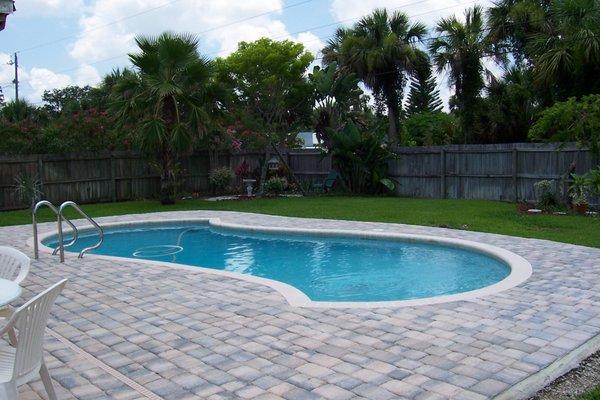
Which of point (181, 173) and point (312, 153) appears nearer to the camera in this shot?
point (181, 173)

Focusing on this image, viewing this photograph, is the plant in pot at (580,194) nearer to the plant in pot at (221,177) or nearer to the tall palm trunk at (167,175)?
the tall palm trunk at (167,175)

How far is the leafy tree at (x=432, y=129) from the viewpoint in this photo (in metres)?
25.3

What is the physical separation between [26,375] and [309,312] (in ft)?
10.1

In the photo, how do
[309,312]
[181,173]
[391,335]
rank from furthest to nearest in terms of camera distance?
[181,173]
[309,312]
[391,335]

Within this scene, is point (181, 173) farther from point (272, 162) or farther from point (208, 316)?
point (208, 316)

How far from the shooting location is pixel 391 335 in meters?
5.09

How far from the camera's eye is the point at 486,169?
17.8 metres

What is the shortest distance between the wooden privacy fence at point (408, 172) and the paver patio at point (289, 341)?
9.28m

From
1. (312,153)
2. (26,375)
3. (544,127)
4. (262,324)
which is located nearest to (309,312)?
(262,324)

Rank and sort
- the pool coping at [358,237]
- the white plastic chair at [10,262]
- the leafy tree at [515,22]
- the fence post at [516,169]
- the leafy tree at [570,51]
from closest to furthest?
the white plastic chair at [10,262]
the pool coping at [358,237]
the leafy tree at [570,51]
the fence post at [516,169]
the leafy tree at [515,22]

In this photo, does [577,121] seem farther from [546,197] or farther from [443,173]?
[443,173]

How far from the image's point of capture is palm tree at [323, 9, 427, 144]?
21.4m

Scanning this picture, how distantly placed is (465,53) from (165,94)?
10.3 metres

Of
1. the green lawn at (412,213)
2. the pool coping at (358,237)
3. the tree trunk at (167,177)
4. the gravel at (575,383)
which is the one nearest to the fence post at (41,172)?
the green lawn at (412,213)
